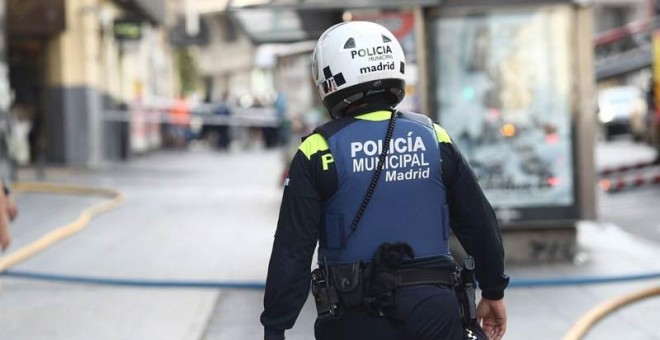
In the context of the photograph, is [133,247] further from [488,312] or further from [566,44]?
[488,312]

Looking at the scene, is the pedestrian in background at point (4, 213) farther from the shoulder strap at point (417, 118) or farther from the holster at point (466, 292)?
the holster at point (466, 292)

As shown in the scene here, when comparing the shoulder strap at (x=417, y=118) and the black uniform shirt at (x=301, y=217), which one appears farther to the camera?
the shoulder strap at (x=417, y=118)

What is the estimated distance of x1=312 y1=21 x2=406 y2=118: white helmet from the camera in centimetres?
380

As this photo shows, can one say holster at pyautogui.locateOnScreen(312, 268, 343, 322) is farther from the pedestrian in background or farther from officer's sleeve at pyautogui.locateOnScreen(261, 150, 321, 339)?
the pedestrian in background

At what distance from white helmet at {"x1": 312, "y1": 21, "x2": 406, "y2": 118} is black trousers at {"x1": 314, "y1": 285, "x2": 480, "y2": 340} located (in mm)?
652

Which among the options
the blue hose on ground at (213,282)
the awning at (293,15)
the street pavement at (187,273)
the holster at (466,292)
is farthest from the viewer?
the awning at (293,15)

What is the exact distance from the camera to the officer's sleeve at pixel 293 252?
12.0 ft

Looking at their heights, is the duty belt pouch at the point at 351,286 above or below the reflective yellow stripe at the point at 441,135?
below

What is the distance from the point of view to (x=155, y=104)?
128 feet

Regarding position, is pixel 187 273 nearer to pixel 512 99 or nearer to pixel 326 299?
pixel 512 99

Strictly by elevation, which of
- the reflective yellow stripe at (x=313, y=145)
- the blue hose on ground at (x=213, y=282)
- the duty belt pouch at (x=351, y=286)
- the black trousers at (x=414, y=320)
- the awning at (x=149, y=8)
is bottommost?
the blue hose on ground at (x=213, y=282)

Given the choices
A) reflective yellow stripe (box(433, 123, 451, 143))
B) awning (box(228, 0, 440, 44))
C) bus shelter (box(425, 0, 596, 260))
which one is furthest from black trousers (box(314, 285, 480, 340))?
bus shelter (box(425, 0, 596, 260))

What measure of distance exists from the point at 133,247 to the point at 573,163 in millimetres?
4311

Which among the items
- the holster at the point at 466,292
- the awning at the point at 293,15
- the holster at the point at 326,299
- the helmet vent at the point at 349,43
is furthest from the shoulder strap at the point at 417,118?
the awning at the point at 293,15
